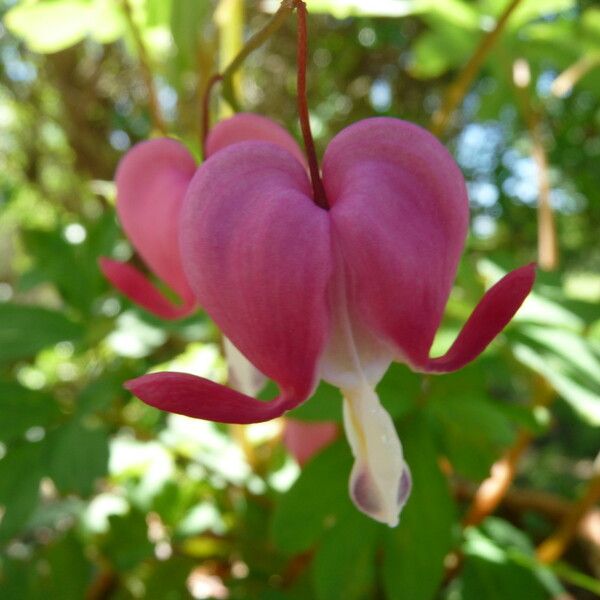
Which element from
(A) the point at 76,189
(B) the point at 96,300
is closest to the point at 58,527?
(B) the point at 96,300

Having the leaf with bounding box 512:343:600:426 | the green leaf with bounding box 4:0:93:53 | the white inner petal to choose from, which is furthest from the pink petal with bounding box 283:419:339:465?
the green leaf with bounding box 4:0:93:53

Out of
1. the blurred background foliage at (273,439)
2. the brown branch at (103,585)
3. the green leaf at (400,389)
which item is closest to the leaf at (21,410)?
the blurred background foliage at (273,439)

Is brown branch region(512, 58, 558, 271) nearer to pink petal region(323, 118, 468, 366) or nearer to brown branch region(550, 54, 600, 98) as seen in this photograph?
brown branch region(550, 54, 600, 98)

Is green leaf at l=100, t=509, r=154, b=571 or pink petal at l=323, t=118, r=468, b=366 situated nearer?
pink petal at l=323, t=118, r=468, b=366

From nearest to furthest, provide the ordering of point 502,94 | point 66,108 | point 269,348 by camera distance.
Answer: point 269,348 → point 502,94 → point 66,108

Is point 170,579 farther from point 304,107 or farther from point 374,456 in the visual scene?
point 304,107

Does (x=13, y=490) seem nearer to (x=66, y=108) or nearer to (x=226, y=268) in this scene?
(x=226, y=268)
